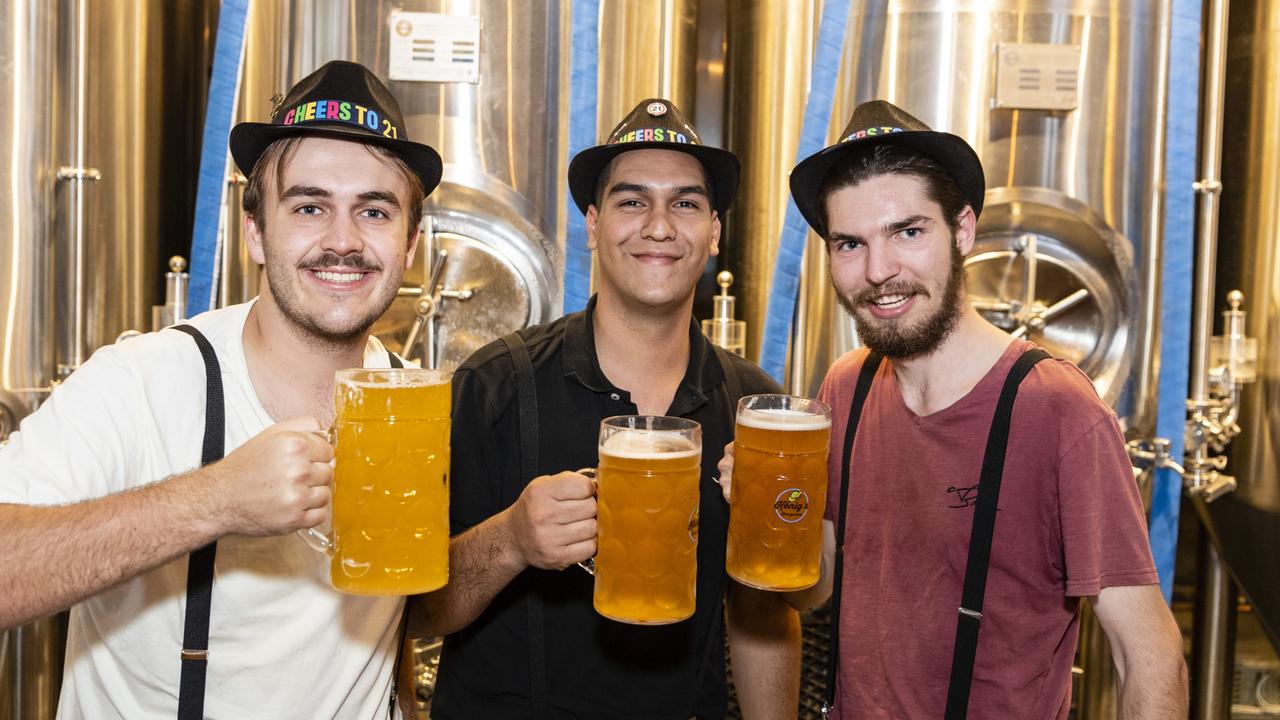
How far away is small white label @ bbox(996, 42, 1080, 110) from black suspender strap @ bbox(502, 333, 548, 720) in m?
1.77

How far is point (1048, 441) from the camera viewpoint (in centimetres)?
157

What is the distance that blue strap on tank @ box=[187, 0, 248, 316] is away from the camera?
2949mm

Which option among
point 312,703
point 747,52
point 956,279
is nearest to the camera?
point 312,703

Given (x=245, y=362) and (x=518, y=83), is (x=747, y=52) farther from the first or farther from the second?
(x=245, y=362)

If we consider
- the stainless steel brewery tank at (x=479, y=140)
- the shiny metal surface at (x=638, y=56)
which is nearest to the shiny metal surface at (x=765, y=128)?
the shiny metal surface at (x=638, y=56)

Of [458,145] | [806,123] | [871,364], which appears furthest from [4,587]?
[806,123]

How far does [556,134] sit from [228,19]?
3.59 ft

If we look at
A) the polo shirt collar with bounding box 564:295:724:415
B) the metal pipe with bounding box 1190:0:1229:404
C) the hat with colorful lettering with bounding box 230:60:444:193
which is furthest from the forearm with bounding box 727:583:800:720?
the metal pipe with bounding box 1190:0:1229:404

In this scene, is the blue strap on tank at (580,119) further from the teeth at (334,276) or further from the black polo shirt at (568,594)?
the teeth at (334,276)

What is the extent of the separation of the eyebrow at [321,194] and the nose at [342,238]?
0.05 meters

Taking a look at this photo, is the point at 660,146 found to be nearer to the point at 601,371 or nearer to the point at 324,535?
the point at 601,371

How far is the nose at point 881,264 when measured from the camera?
1.69m

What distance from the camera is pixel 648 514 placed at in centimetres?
132

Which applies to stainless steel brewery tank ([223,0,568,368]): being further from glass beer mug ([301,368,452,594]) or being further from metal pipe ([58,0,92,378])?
glass beer mug ([301,368,452,594])
